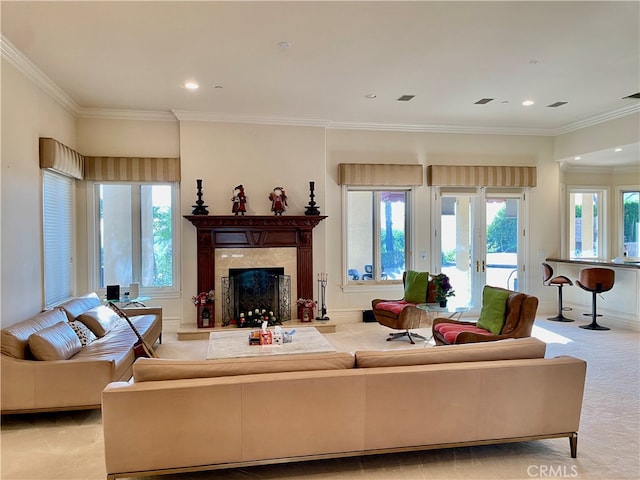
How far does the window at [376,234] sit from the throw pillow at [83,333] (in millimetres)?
3769

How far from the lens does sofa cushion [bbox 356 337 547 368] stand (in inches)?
95.1

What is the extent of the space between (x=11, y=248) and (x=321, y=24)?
3375 mm

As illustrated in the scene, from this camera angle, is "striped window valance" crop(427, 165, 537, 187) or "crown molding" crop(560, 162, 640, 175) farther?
"crown molding" crop(560, 162, 640, 175)

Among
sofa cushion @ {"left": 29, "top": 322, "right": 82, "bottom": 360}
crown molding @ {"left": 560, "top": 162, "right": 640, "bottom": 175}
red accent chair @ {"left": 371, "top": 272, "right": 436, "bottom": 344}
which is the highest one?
crown molding @ {"left": 560, "top": 162, "right": 640, "bottom": 175}

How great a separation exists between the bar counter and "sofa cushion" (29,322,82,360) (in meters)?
6.43

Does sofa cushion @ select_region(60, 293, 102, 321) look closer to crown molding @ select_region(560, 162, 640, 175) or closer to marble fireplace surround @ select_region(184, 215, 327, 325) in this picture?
marble fireplace surround @ select_region(184, 215, 327, 325)

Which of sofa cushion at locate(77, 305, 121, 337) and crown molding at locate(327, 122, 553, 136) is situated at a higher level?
crown molding at locate(327, 122, 553, 136)

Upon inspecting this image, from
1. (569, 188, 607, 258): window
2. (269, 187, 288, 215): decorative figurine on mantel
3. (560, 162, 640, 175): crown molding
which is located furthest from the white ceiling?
(569, 188, 607, 258): window

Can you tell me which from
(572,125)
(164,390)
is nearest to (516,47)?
(572,125)

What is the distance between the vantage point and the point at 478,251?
686 centimetres

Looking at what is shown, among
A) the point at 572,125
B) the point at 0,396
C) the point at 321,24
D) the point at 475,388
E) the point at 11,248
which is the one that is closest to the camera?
the point at 475,388

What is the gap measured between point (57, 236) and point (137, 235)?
1.15m

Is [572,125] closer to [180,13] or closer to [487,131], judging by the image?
[487,131]

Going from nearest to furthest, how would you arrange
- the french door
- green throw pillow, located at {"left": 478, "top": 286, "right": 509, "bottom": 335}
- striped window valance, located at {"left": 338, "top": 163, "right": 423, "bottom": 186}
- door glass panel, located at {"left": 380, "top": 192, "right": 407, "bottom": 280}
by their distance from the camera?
1. green throw pillow, located at {"left": 478, "top": 286, "right": 509, "bottom": 335}
2. striped window valance, located at {"left": 338, "top": 163, "right": 423, "bottom": 186}
3. door glass panel, located at {"left": 380, "top": 192, "right": 407, "bottom": 280}
4. the french door
